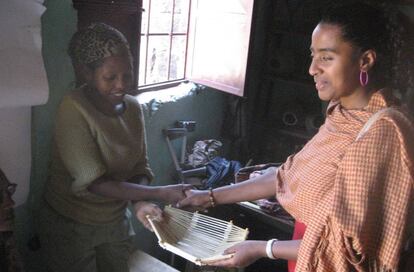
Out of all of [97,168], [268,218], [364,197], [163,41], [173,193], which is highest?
[163,41]

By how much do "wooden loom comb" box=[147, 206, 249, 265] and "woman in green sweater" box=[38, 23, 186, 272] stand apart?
0.21ft

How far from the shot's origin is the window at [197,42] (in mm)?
2637

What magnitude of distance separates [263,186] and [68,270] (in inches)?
31.8

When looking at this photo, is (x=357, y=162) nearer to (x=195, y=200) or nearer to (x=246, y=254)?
(x=246, y=254)

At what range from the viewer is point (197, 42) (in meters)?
2.91

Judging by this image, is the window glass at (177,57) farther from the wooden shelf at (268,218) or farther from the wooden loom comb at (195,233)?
the wooden loom comb at (195,233)

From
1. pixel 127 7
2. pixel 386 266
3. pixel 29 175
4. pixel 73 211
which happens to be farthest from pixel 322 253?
pixel 127 7

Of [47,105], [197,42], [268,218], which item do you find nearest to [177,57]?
[197,42]

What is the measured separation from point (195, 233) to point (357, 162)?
30.1 inches

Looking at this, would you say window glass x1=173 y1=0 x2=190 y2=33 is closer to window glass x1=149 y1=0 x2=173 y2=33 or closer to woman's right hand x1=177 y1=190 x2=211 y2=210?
window glass x1=149 y1=0 x2=173 y2=33

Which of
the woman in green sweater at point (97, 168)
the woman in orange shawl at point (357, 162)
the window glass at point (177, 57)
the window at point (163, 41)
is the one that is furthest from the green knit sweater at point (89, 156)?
the window glass at point (177, 57)

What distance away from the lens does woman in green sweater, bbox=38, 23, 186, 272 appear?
1.45m

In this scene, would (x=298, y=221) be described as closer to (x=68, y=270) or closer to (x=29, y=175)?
(x=68, y=270)

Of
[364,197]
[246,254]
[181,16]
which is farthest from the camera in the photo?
[181,16]
